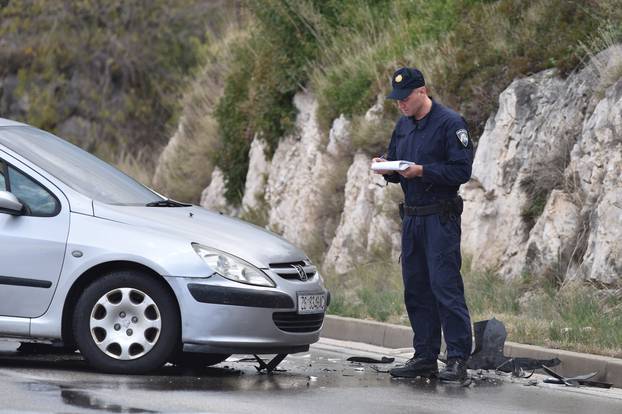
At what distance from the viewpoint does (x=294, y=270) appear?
875 centimetres

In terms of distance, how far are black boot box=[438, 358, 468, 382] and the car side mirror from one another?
2779mm

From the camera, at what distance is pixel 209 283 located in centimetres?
830

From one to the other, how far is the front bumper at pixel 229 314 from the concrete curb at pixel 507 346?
218 centimetres

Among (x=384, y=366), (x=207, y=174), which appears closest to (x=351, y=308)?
(x=384, y=366)

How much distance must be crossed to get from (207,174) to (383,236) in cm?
632

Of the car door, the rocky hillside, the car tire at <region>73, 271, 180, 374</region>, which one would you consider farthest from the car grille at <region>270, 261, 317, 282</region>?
the rocky hillside

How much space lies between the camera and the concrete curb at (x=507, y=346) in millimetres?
9367

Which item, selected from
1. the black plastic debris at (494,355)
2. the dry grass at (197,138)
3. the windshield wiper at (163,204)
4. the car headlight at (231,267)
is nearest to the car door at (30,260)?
the windshield wiper at (163,204)

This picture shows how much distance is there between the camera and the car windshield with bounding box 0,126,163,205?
8.89 m

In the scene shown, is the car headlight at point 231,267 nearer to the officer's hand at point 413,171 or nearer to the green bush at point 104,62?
the officer's hand at point 413,171

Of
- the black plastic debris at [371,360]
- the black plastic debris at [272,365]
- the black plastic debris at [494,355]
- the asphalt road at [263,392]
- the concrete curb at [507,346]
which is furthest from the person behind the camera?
the black plastic debris at [371,360]

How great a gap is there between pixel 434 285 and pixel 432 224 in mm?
381

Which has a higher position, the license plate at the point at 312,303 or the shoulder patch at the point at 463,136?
the shoulder patch at the point at 463,136

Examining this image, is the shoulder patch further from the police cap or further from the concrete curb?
the concrete curb
